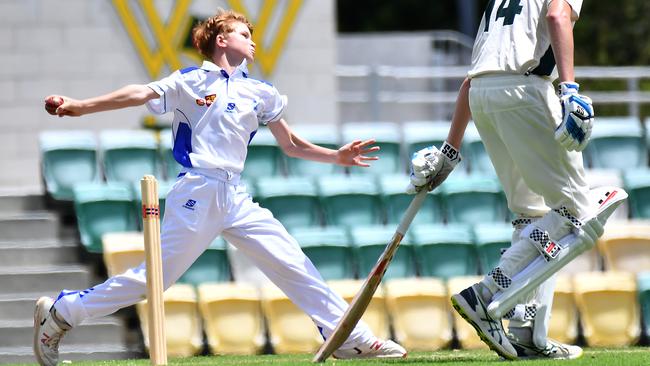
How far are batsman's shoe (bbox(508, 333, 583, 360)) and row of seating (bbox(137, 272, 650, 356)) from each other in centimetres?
203

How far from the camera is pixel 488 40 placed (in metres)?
5.77

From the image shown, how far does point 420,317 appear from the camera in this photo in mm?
8039

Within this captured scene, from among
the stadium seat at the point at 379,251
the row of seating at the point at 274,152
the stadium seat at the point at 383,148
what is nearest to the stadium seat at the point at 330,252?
the stadium seat at the point at 379,251

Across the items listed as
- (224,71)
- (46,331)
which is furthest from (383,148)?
(46,331)

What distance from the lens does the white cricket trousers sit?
18.7 feet

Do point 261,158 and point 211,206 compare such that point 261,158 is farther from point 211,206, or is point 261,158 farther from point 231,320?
point 211,206

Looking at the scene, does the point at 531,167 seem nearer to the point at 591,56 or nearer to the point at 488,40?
the point at 488,40

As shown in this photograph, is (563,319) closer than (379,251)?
Yes

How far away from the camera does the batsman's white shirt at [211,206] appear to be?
224 inches

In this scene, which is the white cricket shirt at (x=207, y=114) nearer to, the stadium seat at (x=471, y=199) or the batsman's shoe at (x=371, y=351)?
the batsman's shoe at (x=371, y=351)

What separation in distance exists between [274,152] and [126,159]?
113 centimetres

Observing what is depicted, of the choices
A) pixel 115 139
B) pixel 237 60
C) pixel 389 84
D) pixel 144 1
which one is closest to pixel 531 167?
pixel 237 60

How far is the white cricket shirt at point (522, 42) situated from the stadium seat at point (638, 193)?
412cm

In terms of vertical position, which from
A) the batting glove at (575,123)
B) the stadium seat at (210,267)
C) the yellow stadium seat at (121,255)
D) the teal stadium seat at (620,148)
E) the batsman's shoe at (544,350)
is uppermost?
the batting glove at (575,123)
